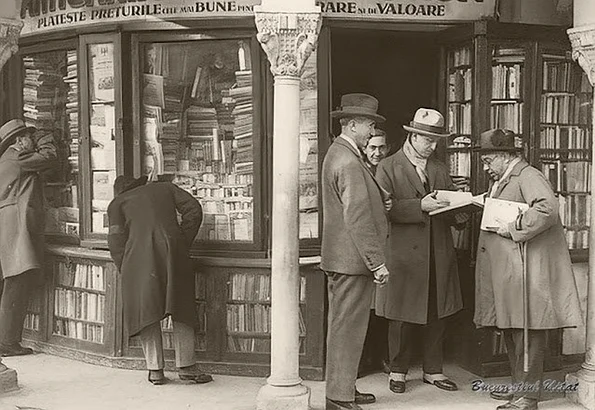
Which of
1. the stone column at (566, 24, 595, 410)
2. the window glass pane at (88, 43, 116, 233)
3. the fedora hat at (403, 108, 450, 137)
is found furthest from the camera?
the window glass pane at (88, 43, 116, 233)

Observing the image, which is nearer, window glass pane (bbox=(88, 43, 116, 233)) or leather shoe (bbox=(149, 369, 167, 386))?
leather shoe (bbox=(149, 369, 167, 386))

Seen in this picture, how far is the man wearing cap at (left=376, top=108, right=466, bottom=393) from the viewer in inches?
278

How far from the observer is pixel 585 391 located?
6695 millimetres

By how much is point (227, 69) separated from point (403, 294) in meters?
2.62

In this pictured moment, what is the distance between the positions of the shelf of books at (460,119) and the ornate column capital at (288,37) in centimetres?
229

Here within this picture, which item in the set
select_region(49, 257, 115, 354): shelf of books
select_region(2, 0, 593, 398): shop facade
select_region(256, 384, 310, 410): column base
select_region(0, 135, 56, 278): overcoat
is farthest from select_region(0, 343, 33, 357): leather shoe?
select_region(256, 384, 310, 410): column base

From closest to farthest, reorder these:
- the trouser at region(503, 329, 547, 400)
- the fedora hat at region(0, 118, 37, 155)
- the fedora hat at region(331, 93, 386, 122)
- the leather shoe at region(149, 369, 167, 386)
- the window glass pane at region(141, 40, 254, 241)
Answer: the fedora hat at region(331, 93, 386, 122)
the trouser at region(503, 329, 547, 400)
the leather shoe at region(149, 369, 167, 386)
the window glass pane at region(141, 40, 254, 241)
the fedora hat at region(0, 118, 37, 155)

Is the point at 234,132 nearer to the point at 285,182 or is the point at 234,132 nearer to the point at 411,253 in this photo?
the point at 285,182

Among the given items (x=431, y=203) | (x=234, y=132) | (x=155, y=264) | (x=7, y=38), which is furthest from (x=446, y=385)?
(x=7, y=38)

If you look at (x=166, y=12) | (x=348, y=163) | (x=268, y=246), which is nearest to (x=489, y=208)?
(x=348, y=163)

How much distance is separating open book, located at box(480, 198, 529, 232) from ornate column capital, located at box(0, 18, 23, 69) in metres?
4.06

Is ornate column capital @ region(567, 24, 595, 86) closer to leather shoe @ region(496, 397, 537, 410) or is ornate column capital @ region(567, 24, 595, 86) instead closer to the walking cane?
the walking cane

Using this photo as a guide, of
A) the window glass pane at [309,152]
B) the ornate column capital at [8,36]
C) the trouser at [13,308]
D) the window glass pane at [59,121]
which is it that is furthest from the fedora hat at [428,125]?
the trouser at [13,308]

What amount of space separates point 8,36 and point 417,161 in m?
3.54
